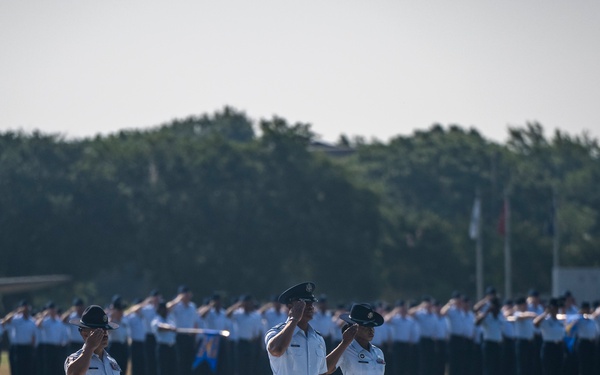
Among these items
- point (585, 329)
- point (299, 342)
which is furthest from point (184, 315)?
point (299, 342)

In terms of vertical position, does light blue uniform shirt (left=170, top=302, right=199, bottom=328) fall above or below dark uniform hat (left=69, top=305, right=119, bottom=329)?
below

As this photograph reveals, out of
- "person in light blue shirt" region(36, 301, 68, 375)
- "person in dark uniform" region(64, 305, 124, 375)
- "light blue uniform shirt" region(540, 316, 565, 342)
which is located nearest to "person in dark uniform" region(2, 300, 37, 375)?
"person in light blue shirt" region(36, 301, 68, 375)

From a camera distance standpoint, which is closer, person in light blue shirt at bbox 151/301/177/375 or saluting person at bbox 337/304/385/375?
saluting person at bbox 337/304/385/375

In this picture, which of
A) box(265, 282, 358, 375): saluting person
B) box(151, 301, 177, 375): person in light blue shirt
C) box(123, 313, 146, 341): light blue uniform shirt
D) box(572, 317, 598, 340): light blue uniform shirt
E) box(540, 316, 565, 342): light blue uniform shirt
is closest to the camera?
box(265, 282, 358, 375): saluting person

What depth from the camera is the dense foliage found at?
55.2 meters

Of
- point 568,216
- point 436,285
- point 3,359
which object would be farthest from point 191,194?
point 568,216

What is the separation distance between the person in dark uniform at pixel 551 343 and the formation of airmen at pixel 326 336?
0.06 feet

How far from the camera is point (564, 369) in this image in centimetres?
2414

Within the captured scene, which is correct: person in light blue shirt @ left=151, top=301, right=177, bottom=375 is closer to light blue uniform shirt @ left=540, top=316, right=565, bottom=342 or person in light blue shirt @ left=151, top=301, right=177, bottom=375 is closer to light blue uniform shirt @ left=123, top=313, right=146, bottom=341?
light blue uniform shirt @ left=123, top=313, right=146, bottom=341

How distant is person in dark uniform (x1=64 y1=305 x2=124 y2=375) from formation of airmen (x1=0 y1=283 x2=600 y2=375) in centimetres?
1199

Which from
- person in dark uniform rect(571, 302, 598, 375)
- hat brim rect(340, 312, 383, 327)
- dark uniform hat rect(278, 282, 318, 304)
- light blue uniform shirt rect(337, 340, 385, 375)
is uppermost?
dark uniform hat rect(278, 282, 318, 304)

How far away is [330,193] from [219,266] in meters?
6.77

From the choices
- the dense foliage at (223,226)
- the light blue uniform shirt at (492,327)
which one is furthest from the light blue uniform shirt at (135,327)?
the dense foliage at (223,226)

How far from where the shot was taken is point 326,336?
25828mm
